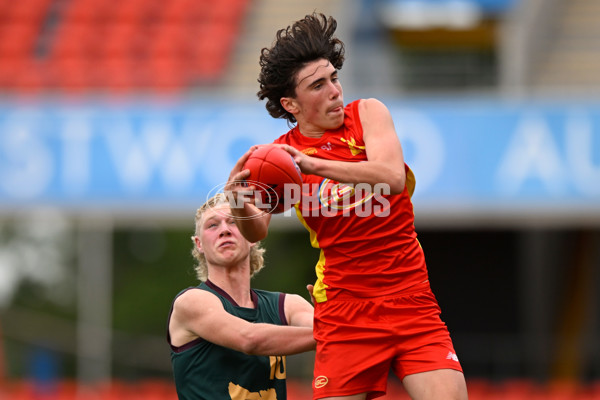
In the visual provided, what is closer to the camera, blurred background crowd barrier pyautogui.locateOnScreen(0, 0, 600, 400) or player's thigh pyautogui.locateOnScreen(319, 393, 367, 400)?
player's thigh pyautogui.locateOnScreen(319, 393, 367, 400)

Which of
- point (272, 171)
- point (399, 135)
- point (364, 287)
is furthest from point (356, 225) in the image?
point (399, 135)

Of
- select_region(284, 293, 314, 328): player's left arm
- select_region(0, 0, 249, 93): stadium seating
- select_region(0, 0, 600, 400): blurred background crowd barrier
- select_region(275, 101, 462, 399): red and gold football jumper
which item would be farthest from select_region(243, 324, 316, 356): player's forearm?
select_region(0, 0, 249, 93): stadium seating

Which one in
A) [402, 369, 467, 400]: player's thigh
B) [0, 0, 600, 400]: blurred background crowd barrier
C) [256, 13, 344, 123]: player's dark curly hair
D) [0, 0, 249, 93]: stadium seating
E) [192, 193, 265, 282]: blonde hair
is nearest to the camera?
[402, 369, 467, 400]: player's thigh

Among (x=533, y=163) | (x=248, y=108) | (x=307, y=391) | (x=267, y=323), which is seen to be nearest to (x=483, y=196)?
(x=533, y=163)

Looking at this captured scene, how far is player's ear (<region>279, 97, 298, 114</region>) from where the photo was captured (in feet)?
15.5

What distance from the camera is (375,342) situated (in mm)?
4602

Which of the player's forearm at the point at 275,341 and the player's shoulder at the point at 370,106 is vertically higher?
the player's shoulder at the point at 370,106

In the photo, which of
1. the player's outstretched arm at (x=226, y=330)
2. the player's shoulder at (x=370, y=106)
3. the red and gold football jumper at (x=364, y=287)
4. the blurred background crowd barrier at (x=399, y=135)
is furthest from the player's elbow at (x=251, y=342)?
the blurred background crowd barrier at (x=399, y=135)

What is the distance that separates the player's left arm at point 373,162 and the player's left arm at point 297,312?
3.73 ft

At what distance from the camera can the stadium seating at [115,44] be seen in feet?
43.2

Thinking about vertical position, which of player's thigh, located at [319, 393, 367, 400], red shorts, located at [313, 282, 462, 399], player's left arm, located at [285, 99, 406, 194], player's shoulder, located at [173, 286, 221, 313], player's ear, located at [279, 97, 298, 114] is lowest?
Result: player's thigh, located at [319, 393, 367, 400]

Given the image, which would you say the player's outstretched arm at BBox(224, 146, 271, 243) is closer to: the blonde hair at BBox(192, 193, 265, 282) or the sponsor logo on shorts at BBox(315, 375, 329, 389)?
the blonde hair at BBox(192, 193, 265, 282)

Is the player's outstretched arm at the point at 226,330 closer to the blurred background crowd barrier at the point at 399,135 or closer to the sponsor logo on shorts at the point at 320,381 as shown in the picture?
the sponsor logo on shorts at the point at 320,381

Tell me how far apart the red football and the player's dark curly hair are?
647mm
